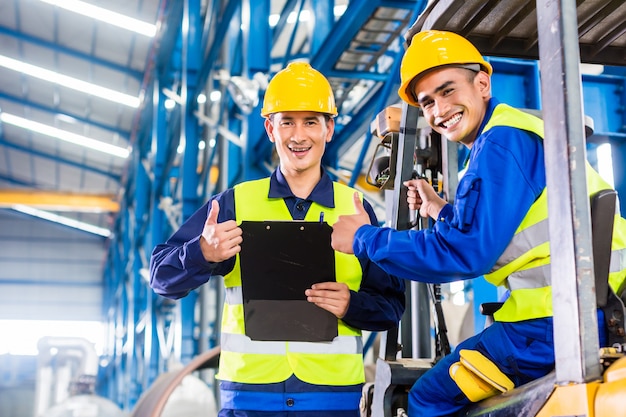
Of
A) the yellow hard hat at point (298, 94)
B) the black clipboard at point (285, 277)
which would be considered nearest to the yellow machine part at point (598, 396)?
the black clipboard at point (285, 277)

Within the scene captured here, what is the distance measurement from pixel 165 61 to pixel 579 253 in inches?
598

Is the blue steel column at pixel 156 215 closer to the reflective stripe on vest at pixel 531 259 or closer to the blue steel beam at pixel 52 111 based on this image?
the blue steel beam at pixel 52 111

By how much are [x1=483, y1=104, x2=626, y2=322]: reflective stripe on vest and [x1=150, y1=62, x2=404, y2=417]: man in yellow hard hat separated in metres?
0.72

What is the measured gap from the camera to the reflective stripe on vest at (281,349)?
10.3 ft

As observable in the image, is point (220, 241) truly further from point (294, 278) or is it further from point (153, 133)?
point (153, 133)

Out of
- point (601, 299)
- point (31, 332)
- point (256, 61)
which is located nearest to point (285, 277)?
point (601, 299)

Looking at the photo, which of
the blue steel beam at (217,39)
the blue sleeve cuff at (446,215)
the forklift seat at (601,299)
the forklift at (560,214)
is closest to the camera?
the forklift at (560,214)

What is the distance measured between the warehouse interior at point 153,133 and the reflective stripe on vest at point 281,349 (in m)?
0.58

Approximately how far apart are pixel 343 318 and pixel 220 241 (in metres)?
0.61

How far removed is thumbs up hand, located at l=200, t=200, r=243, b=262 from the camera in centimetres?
300

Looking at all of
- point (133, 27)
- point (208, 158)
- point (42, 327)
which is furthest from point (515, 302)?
point (42, 327)

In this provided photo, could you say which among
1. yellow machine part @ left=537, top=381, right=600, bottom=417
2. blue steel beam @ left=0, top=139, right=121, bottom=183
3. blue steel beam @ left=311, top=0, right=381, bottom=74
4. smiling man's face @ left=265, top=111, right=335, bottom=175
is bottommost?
yellow machine part @ left=537, top=381, right=600, bottom=417

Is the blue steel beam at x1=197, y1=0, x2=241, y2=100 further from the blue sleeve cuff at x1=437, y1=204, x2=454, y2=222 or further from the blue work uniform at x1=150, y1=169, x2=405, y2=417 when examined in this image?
the blue sleeve cuff at x1=437, y1=204, x2=454, y2=222

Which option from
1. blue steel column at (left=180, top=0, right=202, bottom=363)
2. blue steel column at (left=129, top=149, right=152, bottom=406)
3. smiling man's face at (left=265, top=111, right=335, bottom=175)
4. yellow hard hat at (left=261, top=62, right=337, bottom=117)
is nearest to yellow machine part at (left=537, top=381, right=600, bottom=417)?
smiling man's face at (left=265, top=111, right=335, bottom=175)
